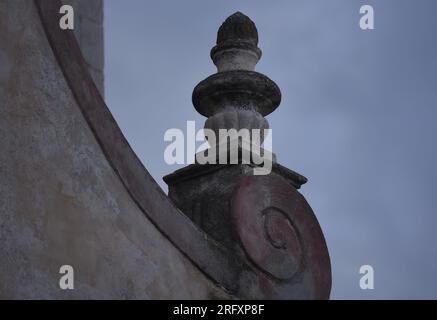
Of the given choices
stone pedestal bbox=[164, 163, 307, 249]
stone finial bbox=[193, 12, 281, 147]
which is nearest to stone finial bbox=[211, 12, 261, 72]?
stone finial bbox=[193, 12, 281, 147]

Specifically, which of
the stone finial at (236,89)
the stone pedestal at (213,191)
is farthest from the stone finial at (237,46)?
the stone pedestal at (213,191)

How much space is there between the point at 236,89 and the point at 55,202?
1339 millimetres

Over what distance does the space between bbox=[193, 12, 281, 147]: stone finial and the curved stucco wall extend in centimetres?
87

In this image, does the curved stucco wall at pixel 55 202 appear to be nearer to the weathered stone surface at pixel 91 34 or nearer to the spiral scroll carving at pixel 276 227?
the spiral scroll carving at pixel 276 227

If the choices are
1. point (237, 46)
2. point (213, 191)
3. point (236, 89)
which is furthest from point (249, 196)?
point (237, 46)

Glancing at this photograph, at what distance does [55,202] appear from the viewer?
373cm

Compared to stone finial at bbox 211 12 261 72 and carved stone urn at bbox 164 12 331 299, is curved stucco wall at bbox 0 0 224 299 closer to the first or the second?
carved stone urn at bbox 164 12 331 299

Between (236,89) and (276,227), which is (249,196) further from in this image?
(236,89)

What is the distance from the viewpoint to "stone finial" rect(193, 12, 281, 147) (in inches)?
186

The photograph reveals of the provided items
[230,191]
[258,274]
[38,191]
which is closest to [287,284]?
[258,274]

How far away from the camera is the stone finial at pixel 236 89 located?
4723mm

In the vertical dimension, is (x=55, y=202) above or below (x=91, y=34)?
below

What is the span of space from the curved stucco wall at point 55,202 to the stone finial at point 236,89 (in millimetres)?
870
